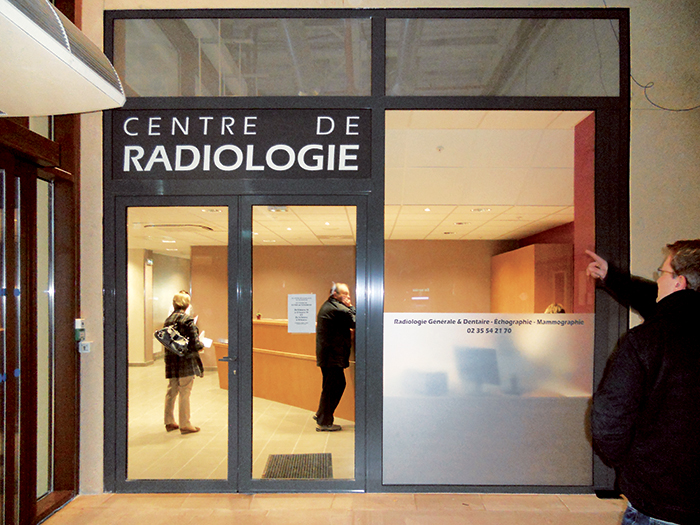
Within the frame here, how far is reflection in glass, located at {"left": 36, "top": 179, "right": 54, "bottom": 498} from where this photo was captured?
9.89 ft

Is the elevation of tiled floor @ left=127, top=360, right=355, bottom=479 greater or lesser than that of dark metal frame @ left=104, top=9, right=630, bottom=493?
lesser

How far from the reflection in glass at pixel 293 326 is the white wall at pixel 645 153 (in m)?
1.25

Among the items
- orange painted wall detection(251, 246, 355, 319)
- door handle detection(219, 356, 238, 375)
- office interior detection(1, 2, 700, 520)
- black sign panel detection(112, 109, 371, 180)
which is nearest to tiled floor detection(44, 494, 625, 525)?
office interior detection(1, 2, 700, 520)

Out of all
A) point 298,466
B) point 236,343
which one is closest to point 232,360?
point 236,343

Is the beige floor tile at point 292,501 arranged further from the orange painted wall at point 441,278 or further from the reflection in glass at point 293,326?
the orange painted wall at point 441,278

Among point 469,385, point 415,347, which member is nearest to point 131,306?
point 415,347

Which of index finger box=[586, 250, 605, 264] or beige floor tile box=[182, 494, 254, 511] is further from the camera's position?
beige floor tile box=[182, 494, 254, 511]

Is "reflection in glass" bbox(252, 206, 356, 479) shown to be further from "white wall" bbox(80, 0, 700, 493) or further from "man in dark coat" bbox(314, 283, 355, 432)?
"white wall" bbox(80, 0, 700, 493)

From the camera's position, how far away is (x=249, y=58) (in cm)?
326

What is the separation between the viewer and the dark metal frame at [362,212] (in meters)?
3.17

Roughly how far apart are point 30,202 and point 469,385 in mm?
3413

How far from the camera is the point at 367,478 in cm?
317

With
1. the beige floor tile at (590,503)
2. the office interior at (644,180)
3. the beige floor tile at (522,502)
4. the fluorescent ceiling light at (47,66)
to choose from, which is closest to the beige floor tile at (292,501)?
the beige floor tile at (522,502)

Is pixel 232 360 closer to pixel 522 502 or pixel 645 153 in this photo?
pixel 522 502
